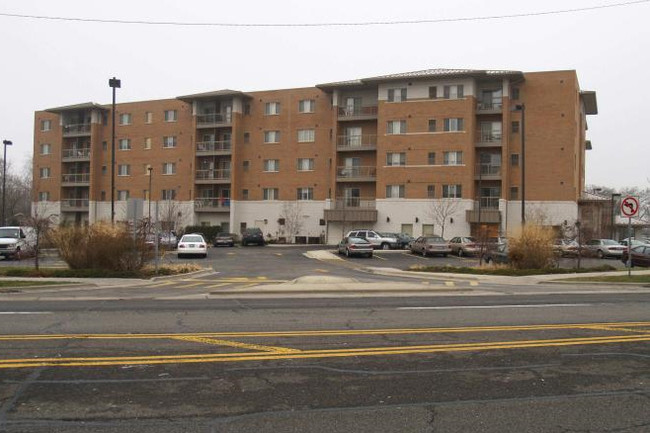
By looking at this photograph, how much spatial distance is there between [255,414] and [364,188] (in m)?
53.9

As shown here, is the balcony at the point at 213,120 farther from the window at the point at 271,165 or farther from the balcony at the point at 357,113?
the balcony at the point at 357,113

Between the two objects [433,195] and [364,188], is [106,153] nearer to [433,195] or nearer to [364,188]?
[364,188]

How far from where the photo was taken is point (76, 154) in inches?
2837

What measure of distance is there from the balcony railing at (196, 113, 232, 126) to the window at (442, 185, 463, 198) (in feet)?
81.3

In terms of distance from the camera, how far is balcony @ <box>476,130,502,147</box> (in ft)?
175

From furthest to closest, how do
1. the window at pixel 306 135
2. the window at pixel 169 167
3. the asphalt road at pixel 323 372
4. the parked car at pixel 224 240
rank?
1. the window at pixel 169 167
2. the window at pixel 306 135
3. the parked car at pixel 224 240
4. the asphalt road at pixel 323 372

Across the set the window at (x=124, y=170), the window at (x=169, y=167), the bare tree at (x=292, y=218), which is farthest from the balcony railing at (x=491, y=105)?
the window at (x=124, y=170)

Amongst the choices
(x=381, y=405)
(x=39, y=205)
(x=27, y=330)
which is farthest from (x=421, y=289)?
(x=39, y=205)

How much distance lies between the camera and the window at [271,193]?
204ft

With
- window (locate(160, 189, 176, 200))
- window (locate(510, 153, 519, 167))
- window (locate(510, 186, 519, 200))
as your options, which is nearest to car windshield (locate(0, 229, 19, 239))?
window (locate(160, 189, 176, 200))

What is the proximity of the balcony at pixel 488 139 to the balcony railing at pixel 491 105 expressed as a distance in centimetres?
215

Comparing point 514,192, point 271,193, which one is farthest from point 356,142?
point 514,192

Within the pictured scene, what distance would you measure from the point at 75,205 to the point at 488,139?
50674 millimetres

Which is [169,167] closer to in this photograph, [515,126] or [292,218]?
[292,218]
